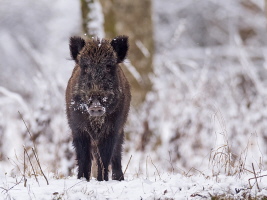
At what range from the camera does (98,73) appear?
505 centimetres

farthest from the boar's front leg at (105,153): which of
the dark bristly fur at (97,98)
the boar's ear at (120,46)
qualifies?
the boar's ear at (120,46)

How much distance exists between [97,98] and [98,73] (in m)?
0.28

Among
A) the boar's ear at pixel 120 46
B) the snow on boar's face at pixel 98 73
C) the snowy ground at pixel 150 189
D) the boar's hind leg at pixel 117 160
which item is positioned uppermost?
the boar's ear at pixel 120 46

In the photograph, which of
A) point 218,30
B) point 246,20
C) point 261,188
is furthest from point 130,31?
point 218,30

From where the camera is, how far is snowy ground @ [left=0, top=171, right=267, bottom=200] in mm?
4543

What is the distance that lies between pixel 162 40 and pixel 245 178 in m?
20.4

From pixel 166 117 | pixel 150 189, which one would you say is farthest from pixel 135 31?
pixel 150 189

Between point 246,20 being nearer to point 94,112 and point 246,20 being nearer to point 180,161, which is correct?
point 180,161

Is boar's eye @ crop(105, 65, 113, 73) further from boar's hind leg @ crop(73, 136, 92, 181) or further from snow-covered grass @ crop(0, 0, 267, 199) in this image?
snow-covered grass @ crop(0, 0, 267, 199)

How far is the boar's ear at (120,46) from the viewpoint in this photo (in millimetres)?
5383

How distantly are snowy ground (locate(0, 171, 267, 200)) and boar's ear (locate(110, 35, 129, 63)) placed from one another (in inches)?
49.9

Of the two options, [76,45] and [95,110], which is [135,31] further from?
[95,110]

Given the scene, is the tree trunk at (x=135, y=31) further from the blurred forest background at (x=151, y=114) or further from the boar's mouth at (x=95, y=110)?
the boar's mouth at (x=95, y=110)

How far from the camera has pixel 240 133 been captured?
10469mm
